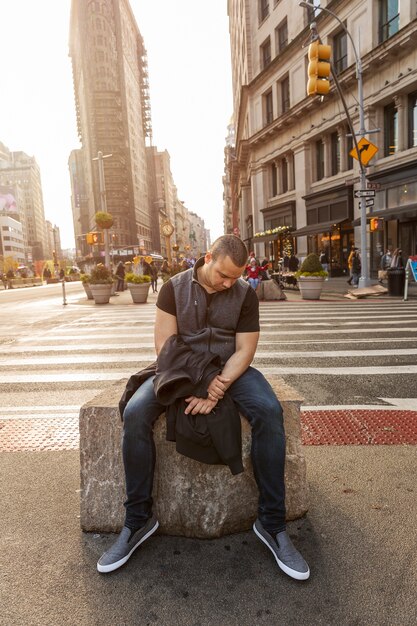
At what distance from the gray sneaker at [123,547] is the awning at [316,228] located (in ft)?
87.4

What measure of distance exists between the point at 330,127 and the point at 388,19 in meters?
6.30

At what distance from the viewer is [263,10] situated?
1426 inches

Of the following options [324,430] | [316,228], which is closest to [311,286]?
[324,430]

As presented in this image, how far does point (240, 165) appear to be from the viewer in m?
49.8

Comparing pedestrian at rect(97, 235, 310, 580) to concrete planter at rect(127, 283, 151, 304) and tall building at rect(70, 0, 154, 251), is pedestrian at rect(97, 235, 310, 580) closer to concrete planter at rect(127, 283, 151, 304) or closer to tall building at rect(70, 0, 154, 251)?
concrete planter at rect(127, 283, 151, 304)

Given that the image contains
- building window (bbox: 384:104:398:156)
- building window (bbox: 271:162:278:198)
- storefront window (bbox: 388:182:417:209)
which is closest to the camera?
storefront window (bbox: 388:182:417:209)

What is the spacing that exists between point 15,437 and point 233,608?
9.75ft

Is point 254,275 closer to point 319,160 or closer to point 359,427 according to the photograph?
point 359,427

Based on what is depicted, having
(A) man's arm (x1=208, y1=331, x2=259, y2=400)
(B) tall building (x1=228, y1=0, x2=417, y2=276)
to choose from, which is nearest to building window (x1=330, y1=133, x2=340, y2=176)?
(B) tall building (x1=228, y1=0, x2=417, y2=276)

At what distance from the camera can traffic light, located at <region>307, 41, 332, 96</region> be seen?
10617mm

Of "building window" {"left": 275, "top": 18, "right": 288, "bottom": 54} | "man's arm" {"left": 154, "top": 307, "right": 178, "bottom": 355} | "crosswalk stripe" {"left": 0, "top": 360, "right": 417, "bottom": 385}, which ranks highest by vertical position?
"building window" {"left": 275, "top": 18, "right": 288, "bottom": 54}

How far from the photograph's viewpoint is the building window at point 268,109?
36.5 metres

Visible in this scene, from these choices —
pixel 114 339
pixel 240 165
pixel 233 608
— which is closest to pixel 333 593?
pixel 233 608

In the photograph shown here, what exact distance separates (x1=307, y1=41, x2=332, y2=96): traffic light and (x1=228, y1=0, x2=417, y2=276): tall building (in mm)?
4139
